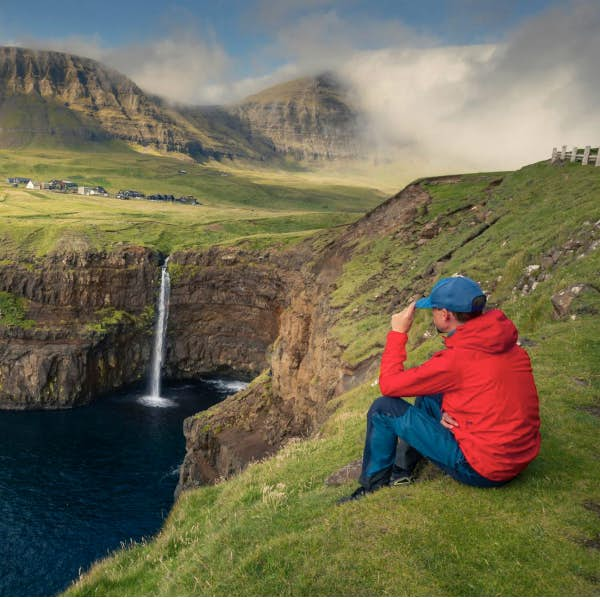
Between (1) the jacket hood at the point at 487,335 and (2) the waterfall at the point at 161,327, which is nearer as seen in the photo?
(1) the jacket hood at the point at 487,335

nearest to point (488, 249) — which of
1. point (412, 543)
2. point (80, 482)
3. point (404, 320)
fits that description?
point (404, 320)

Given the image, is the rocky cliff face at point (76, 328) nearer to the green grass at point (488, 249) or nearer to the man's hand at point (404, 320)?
the green grass at point (488, 249)

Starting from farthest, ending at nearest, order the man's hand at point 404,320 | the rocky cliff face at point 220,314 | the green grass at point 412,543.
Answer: the rocky cliff face at point 220,314 → the man's hand at point 404,320 → the green grass at point 412,543

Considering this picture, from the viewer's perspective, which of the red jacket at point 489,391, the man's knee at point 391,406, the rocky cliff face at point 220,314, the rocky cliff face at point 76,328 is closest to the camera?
the red jacket at point 489,391

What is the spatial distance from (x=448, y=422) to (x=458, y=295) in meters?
2.18

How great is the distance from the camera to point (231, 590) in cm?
720

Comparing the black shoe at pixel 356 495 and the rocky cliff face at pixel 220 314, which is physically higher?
the black shoe at pixel 356 495

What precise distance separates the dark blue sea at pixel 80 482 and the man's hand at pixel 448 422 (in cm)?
4212

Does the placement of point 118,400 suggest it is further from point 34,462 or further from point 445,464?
point 445,464

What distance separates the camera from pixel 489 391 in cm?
759

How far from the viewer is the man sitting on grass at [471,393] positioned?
760 cm

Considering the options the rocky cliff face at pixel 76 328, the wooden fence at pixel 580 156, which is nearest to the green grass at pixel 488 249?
the wooden fence at pixel 580 156

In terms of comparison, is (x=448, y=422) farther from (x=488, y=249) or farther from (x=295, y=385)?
(x=295, y=385)

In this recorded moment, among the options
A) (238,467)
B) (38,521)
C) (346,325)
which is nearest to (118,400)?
(38,521)
